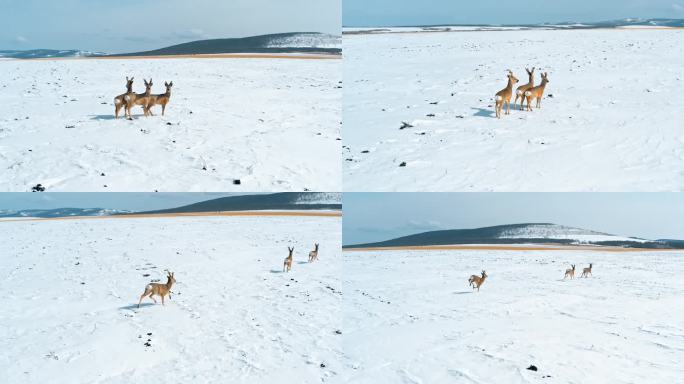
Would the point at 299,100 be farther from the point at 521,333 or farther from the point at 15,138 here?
the point at 521,333

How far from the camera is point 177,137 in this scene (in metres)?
10.2

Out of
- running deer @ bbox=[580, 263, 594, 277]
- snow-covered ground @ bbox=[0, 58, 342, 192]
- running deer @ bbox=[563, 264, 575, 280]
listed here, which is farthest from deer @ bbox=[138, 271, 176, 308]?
running deer @ bbox=[580, 263, 594, 277]

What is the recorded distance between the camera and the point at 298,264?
1161 centimetres

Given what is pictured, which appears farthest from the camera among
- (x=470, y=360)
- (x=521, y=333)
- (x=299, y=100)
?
(x=299, y=100)

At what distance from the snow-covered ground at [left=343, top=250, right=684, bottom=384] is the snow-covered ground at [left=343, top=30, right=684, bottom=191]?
70.7 inches

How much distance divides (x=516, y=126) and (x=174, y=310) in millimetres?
5585

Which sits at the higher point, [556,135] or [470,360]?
[556,135]

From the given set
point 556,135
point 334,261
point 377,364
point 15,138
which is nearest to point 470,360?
point 377,364

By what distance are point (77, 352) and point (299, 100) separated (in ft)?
25.6

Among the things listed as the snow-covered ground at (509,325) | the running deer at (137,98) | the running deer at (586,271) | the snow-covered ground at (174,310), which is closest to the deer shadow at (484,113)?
A: the snow-covered ground at (509,325)

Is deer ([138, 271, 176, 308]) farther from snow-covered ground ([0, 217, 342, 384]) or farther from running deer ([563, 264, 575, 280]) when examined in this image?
running deer ([563, 264, 575, 280])

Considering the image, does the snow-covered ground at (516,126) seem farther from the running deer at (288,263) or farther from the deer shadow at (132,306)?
the deer shadow at (132,306)

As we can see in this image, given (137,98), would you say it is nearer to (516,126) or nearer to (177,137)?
(177,137)

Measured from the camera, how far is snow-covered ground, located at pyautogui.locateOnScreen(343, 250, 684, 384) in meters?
6.71
